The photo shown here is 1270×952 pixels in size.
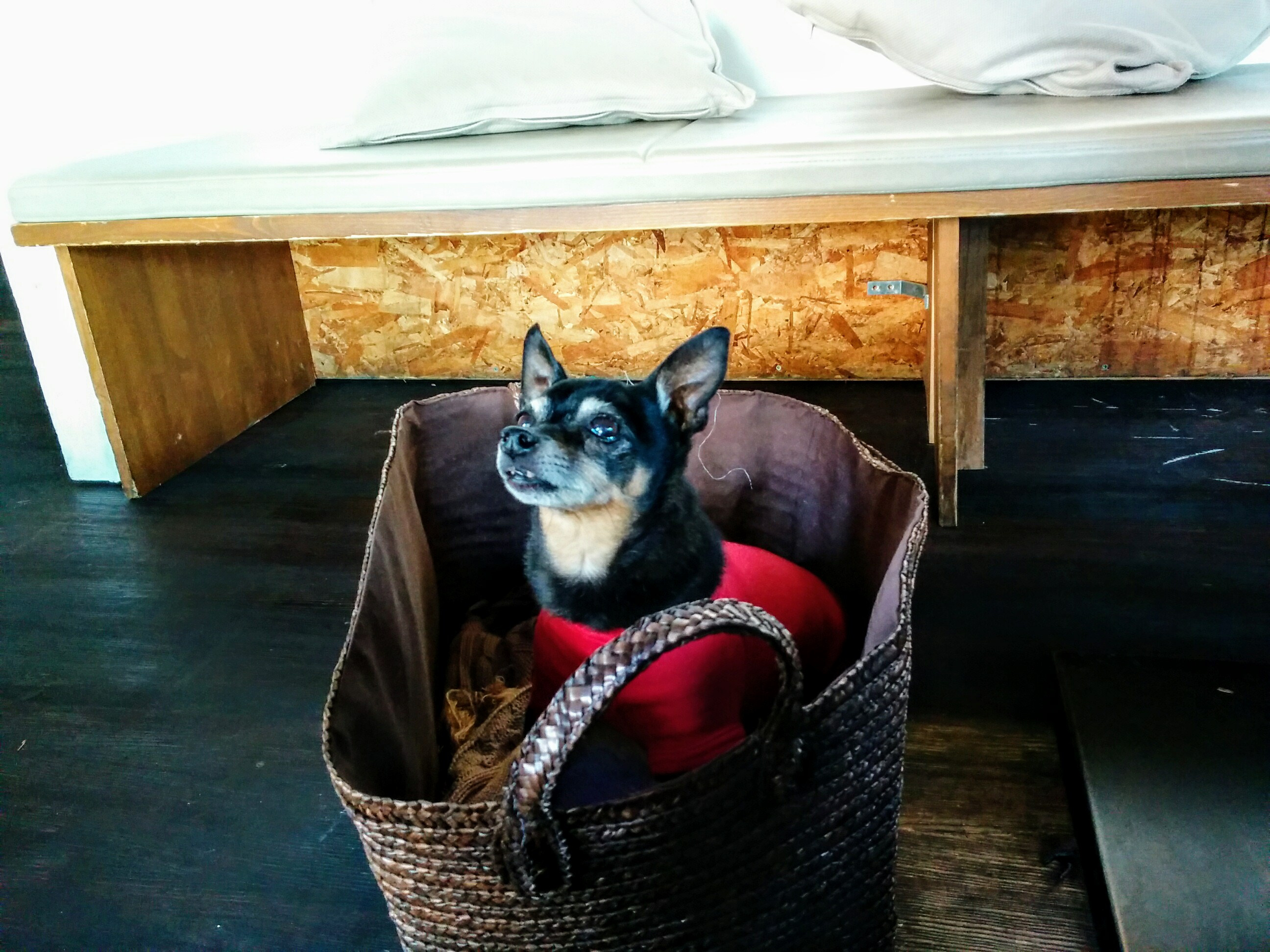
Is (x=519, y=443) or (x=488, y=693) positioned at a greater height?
Result: (x=519, y=443)

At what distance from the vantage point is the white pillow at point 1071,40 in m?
1.51

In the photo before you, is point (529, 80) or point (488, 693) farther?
point (529, 80)

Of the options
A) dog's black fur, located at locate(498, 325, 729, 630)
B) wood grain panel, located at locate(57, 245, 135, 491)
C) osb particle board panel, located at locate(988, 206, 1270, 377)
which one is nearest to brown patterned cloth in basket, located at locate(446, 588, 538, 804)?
dog's black fur, located at locate(498, 325, 729, 630)

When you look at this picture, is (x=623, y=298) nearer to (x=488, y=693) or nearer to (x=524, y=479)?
(x=488, y=693)

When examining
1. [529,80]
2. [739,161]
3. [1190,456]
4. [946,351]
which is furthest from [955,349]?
[529,80]

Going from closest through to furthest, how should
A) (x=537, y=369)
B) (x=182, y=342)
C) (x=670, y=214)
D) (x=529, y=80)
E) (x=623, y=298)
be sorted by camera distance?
(x=537, y=369) < (x=670, y=214) < (x=529, y=80) < (x=182, y=342) < (x=623, y=298)

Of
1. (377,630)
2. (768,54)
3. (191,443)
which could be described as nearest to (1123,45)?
(768,54)

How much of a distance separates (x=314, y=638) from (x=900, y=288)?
4.87 feet

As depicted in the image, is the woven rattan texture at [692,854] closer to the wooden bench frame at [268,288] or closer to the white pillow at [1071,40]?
the wooden bench frame at [268,288]

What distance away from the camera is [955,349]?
5.02 feet

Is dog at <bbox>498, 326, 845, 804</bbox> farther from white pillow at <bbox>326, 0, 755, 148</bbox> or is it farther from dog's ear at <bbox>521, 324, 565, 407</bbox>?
white pillow at <bbox>326, 0, 755, 148</bbox>

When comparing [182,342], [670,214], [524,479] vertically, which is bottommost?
[182,342]

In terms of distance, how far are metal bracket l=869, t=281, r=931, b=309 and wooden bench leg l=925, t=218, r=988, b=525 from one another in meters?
0.21

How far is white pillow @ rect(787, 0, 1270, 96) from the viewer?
1513mm
